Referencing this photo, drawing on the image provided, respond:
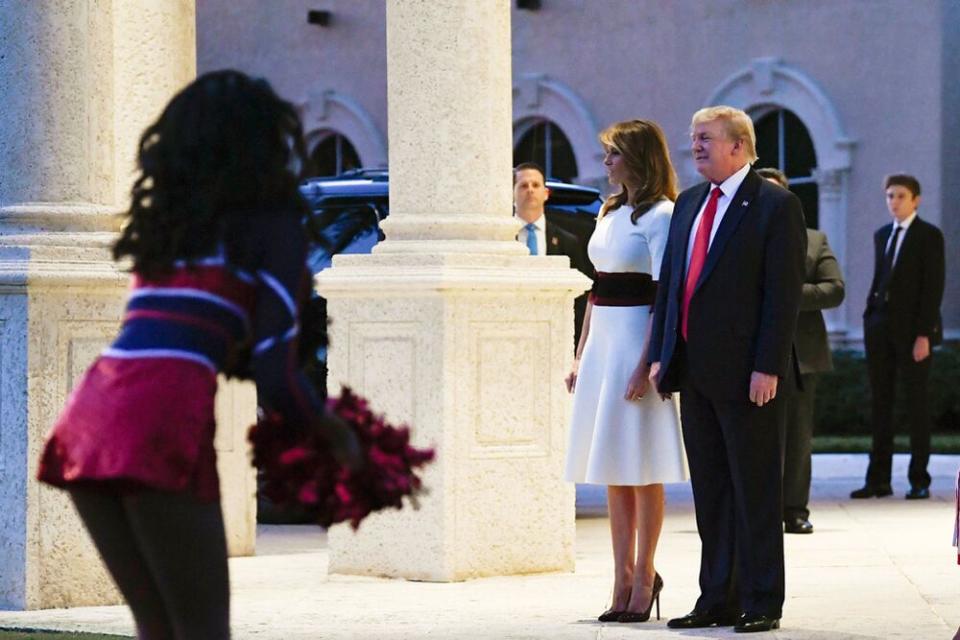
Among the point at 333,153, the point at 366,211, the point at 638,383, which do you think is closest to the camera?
the point at 638,383

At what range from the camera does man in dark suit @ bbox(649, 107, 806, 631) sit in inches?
303

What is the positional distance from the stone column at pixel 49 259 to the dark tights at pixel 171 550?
439 cm

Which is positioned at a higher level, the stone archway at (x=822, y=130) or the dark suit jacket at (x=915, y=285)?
the stone archway at (x=822, y=130)

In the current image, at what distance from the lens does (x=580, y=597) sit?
8.88 m

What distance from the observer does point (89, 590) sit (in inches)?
349

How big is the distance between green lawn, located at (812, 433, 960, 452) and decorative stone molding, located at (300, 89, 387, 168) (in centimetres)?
885

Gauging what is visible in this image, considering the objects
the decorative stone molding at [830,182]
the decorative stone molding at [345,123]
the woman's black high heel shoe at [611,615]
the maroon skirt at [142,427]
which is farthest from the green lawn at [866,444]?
the maroon skirt at [142,427]

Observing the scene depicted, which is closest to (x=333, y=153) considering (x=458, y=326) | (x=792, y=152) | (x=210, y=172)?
(x=792, y=152)

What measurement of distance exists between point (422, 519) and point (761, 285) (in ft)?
7.73

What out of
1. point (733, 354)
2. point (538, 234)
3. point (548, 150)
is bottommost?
point (733, 354)

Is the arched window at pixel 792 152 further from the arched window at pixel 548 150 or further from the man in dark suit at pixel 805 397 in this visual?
the man in dark suit at pixel 805 397

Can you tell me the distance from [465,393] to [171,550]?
16.9 feet

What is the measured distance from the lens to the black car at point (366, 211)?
13000 mm

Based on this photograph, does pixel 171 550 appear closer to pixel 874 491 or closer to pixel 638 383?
pixel 638 383
